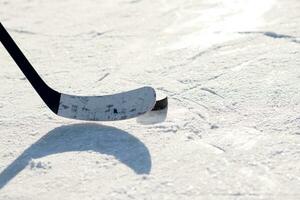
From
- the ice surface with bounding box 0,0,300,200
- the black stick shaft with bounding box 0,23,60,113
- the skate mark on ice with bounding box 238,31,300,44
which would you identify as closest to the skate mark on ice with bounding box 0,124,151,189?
the ice surface with bounding box 0,0,300,200

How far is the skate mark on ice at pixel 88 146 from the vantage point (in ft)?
5.27

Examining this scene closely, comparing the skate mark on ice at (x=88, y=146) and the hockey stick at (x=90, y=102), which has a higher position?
the hockey stick at (x=90, y=102)

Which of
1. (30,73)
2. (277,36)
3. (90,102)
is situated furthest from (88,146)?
(277,36)

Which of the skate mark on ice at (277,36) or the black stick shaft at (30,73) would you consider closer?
the black stick shaft at (30,73)

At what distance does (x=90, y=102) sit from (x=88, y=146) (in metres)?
0.26

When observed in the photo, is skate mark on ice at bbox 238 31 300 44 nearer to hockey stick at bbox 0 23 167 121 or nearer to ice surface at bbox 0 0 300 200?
ice surface at bbox 0 0 300 200

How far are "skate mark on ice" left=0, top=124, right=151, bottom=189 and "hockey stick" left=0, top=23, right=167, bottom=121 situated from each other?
2.0 inches

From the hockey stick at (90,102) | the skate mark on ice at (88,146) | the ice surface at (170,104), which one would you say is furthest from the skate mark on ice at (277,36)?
the skate mark on ice at (88,146)

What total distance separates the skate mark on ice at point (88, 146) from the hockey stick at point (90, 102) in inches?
2.0

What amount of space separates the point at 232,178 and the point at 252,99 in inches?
23.0

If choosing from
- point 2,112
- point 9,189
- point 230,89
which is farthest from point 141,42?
point 9,189

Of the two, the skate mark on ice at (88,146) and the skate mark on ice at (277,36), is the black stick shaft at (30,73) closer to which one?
the skate mark on ice at (88,146)

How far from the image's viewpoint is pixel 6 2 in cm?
370

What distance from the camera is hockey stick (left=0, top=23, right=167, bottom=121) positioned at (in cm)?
183
